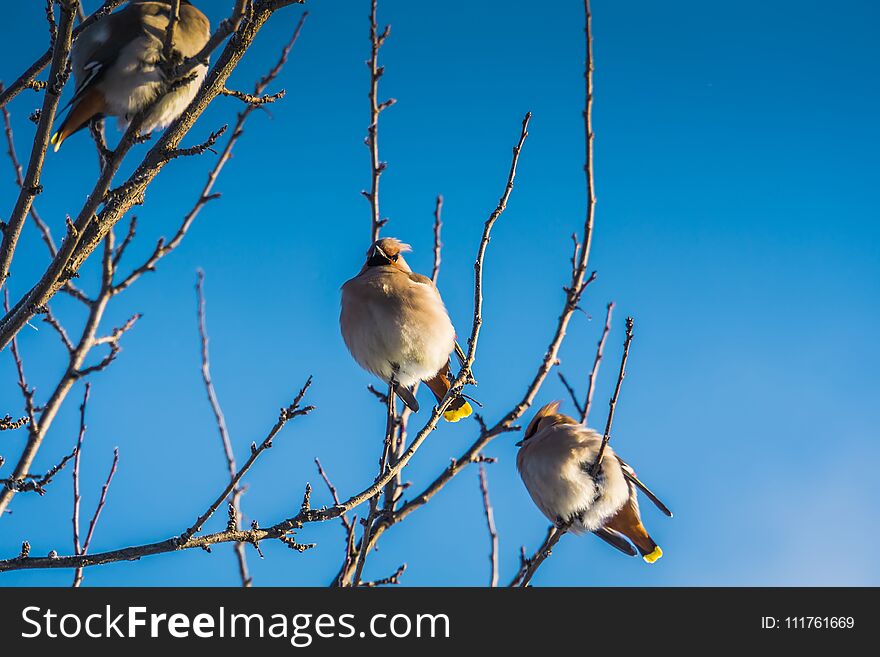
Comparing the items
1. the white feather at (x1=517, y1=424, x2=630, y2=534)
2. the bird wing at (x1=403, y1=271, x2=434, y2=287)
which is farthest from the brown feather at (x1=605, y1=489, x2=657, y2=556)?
the bird wing at (x1=403, y1=271, x2=434, y2=287)

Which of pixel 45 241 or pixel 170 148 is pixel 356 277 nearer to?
pixel 45 241

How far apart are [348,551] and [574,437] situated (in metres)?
1.70

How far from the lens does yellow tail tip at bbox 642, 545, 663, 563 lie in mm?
5363

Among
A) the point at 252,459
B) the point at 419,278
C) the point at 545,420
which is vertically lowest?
the point at 252,459

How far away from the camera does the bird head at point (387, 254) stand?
4969mm

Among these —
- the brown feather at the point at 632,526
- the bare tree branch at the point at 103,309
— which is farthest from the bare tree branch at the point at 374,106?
the brown feather at the point at 632,526

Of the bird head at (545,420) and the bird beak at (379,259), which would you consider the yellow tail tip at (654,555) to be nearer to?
the bird head at (545,420)

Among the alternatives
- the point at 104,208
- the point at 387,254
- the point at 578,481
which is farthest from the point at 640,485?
the point at 104,208

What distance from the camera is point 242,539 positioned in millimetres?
2848

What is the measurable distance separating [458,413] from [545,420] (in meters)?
0.86

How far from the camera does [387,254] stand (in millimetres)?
5000

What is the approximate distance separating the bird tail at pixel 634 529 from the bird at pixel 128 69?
129 inches

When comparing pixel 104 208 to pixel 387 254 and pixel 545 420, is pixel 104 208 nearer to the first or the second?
pixel 387 254
